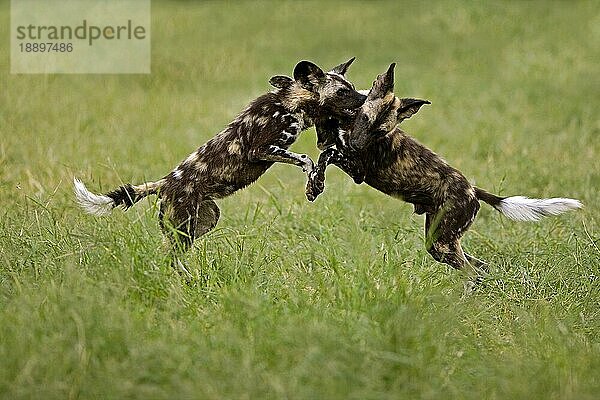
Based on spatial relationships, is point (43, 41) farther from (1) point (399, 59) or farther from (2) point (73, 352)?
(2) point (73, 352)

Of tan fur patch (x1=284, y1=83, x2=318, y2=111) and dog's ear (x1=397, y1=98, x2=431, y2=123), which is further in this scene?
tan fur patch (x1=284, y1=83, x2=318, y2=111)

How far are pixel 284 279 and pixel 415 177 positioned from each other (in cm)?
104

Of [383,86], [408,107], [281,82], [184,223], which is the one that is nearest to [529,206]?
[408,107]

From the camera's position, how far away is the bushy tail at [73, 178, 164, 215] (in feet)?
18.1

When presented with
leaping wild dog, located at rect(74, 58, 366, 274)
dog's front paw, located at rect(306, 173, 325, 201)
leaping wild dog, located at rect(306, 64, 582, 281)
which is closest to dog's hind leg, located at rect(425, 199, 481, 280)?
leaping wild dog, located at rect(306, 64, 582, 281)

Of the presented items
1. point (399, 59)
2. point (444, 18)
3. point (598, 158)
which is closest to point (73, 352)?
point (598, 158)

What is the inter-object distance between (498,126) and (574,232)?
3.92 m

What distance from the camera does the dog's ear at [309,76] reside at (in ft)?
19.0

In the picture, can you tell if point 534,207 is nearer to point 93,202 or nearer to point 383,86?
point 383,86

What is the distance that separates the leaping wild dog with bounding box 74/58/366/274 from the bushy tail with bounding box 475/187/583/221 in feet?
3.45
